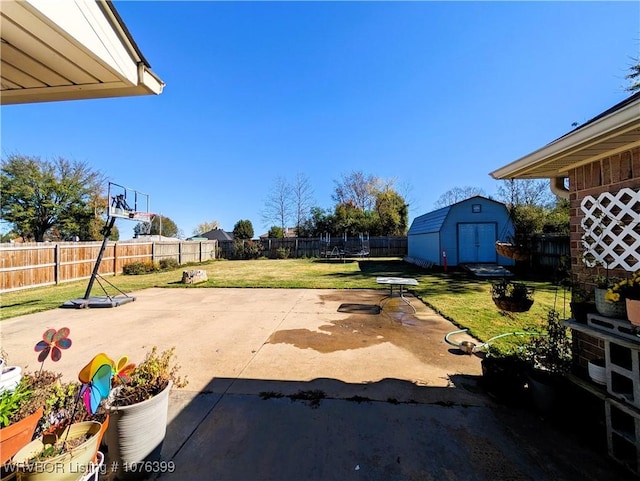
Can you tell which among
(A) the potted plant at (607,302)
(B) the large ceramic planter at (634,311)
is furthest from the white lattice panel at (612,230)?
(B) the large ceramic planter at (634,311)

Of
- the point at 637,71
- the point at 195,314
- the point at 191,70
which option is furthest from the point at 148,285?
the point at 637,71

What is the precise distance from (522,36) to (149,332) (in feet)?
29.7

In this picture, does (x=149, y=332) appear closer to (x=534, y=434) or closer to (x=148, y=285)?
(x=534, y=434)

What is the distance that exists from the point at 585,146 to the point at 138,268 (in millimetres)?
16202

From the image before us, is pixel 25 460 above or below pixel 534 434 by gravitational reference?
above

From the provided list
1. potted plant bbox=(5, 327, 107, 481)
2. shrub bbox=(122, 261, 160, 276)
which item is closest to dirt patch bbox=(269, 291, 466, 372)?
potted plant bbox=(5, 327, 107, 481)

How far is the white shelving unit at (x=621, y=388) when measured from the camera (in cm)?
176

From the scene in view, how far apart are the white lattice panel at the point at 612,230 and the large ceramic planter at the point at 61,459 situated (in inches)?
139

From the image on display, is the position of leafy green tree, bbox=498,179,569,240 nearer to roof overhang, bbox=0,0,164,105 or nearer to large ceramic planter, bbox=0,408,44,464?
roof overhang, bbox=0,0,164,105

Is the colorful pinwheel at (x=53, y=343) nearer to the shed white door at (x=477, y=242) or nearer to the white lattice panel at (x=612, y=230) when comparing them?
the white lattice panel at (x=612, y=230)

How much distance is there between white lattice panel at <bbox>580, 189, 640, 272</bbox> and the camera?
6.63 feet

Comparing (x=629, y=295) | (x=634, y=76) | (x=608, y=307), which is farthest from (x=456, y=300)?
(x=634, y=76)

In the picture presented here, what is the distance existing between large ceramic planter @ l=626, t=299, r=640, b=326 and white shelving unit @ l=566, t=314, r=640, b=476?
158 mm

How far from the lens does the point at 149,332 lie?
4.66 meters
